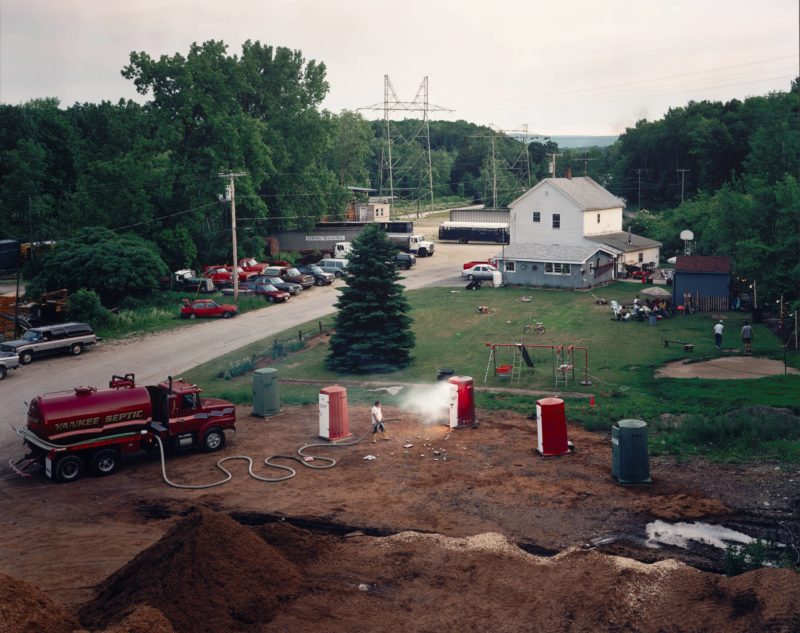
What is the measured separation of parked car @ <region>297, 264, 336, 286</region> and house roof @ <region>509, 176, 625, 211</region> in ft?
53.5

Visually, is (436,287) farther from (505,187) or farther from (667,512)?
(505,187)

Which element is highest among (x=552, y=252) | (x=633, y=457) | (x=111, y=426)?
(x=552, y=252)

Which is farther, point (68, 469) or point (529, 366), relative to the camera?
point (529, 366)

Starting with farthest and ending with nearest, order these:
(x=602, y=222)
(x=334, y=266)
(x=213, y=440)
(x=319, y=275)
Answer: (x=334, y=266) → (x=602, y=222) → (x=319, y=275) → (x=213, y=440)

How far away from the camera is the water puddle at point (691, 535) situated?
60.5 feet

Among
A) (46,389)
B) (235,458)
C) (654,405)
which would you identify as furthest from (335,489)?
(46,389)

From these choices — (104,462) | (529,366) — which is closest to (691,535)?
(104,462)

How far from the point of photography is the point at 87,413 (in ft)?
82.0

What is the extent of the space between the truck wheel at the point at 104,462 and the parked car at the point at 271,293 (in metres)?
34.9

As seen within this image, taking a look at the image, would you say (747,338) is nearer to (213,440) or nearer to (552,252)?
(552,252)

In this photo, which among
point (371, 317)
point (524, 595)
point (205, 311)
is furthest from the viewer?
point (205, 311)

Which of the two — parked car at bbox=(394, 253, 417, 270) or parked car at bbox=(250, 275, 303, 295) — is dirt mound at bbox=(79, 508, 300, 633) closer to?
parked car at bbox=(250, 275, 303, 295)

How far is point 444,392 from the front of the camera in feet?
109

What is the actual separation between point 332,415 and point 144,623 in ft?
46.4
